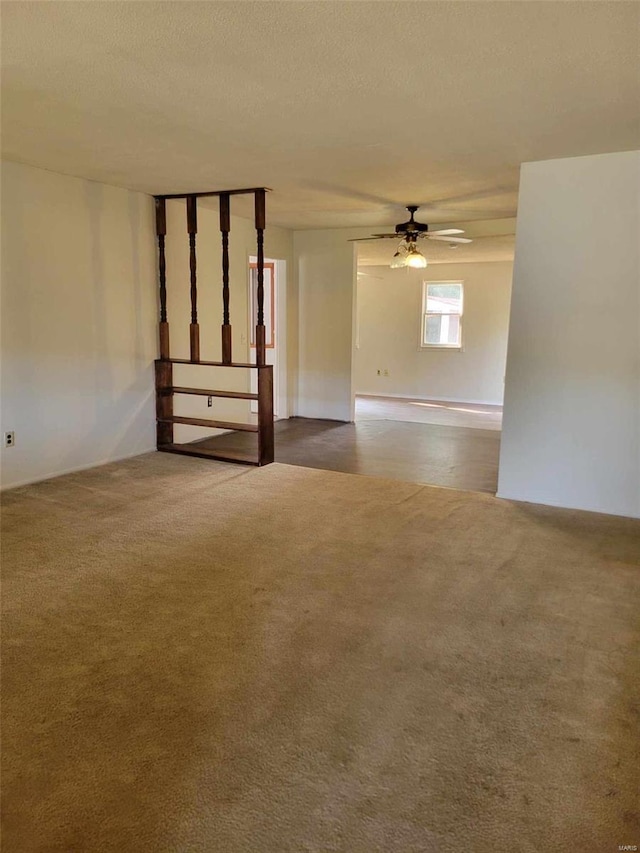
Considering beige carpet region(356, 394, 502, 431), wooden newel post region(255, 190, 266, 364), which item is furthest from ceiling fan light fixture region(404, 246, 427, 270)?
beige carpet region(356, 394, 502, 431)

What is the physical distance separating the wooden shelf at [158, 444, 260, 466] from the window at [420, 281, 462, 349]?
5.68 m

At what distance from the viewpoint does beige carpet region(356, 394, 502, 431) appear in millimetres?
8039

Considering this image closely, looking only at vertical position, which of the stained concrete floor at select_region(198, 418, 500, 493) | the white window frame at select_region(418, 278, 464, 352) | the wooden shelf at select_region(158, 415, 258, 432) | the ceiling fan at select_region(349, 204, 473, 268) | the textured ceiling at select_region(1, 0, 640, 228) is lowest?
the stained concrete floor at select_region(198, 418, 500, 493)

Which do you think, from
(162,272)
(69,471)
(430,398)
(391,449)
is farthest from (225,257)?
(430,398)

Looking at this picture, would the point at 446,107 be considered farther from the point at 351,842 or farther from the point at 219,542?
the point at 351,842

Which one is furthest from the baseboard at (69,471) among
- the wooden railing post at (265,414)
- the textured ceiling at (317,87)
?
the textured ceiling at (317,87)

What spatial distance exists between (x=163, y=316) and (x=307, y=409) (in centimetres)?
284

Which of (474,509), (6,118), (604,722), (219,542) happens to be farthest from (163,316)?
(604,722)

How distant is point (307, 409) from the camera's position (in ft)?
26.3

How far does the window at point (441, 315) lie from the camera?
10.3 metres

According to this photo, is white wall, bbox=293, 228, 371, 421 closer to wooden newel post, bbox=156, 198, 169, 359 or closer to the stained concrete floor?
the stained concrete floor

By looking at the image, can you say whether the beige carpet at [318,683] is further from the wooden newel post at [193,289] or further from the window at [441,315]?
the window at [441,315]

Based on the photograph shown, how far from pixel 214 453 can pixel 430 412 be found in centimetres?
427

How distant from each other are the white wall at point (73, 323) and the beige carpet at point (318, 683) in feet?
3.57
